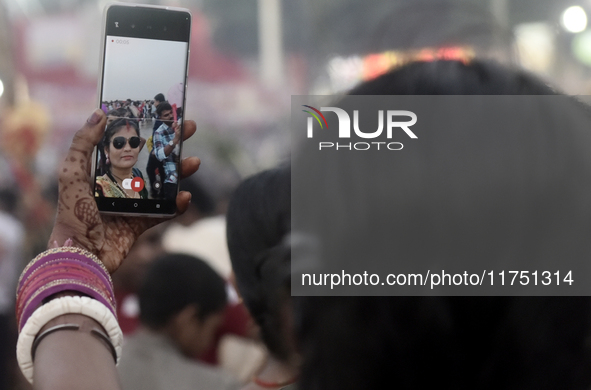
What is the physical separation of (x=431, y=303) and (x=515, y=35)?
260 mm

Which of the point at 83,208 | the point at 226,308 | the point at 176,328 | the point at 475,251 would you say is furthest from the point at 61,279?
the point at 226,308

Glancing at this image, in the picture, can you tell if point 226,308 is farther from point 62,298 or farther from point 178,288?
point 62,298

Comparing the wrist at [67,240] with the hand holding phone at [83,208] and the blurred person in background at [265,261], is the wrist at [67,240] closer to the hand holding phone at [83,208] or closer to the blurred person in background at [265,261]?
the hand holding phone at [83,208]

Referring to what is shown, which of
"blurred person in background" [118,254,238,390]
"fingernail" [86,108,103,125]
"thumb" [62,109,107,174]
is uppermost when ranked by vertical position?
"fingernail" [86,108,103,125]

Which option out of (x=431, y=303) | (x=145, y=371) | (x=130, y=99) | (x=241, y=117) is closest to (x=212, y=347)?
(x=145, y=371)

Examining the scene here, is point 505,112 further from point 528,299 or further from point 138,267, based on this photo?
point 138,267

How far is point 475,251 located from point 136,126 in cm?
51

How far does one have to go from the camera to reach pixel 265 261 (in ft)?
3.60

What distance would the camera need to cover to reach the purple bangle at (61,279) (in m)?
0.68

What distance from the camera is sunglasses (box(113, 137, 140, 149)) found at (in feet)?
2.74

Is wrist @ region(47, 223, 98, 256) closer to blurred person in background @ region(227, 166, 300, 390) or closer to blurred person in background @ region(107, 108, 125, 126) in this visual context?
blurred person in background @ region(107, 108, 125, 126)

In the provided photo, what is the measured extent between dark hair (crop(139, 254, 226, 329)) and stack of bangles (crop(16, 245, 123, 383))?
1.15 m

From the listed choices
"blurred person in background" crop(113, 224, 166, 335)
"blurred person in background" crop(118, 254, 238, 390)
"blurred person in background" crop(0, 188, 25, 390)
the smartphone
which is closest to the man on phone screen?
the smartphone

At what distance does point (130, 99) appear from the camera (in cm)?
84
